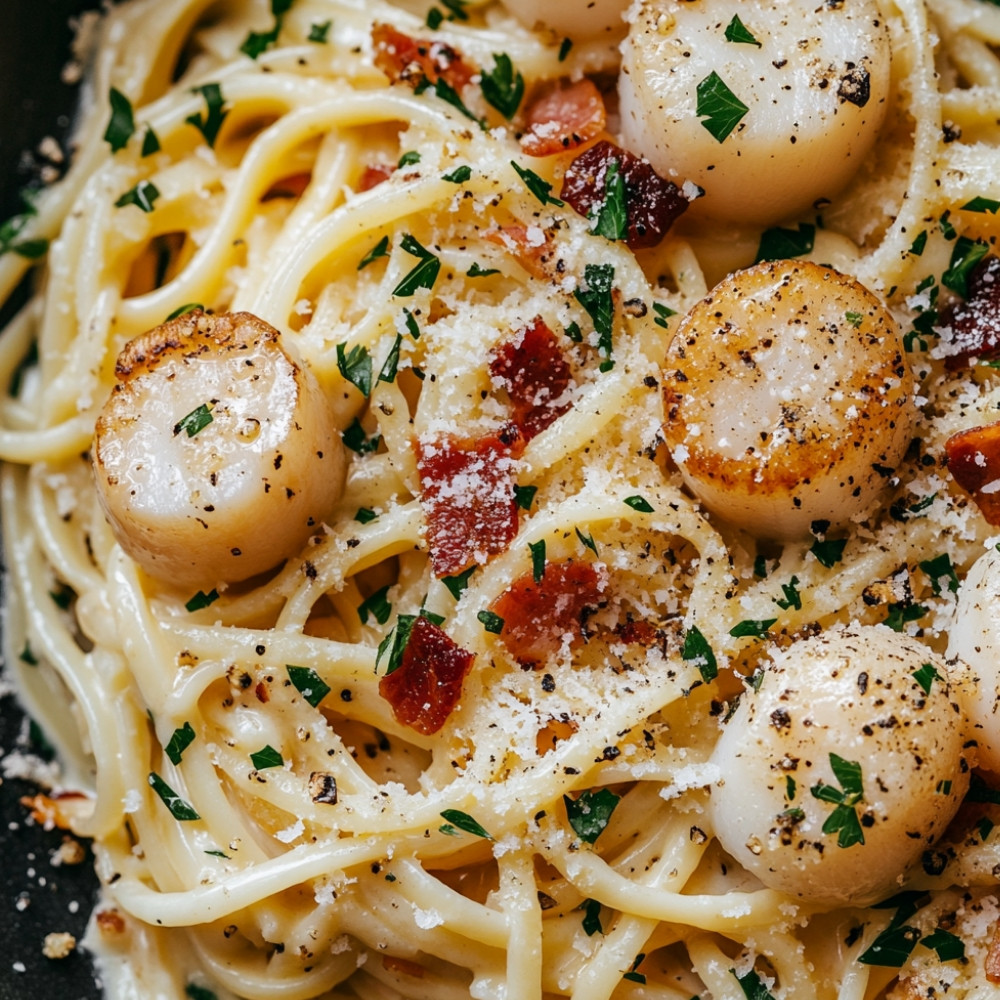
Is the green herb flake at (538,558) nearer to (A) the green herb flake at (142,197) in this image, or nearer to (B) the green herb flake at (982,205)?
(B) the green herb flake at (982,205)

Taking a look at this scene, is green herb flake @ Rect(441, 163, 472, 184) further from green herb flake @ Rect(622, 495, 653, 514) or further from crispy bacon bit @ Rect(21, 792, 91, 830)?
crispy bacon bit @ Rect(21, 792, 91, 830)

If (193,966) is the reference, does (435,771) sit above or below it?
above

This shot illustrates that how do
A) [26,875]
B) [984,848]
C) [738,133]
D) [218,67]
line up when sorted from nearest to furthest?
[984,848] < [738,133] < [26,875] < [218,67]

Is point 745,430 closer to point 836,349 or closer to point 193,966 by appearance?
point 836,349

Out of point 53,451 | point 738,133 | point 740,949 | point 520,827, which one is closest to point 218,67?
point 53,451

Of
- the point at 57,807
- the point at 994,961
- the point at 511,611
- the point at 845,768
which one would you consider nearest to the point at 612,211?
the point at 511,611

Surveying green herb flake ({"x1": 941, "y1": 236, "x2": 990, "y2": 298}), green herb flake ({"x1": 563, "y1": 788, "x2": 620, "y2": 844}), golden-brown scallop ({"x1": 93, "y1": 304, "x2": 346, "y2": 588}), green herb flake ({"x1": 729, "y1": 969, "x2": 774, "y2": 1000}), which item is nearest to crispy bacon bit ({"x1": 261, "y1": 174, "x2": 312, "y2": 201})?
golden-brown scallop ({"x1": 93, "y1": 304, "x2": 346, "y2": 588})
